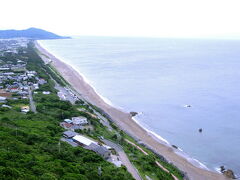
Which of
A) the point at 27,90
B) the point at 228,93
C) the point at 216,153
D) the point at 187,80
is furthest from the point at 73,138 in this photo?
the point at 187,80

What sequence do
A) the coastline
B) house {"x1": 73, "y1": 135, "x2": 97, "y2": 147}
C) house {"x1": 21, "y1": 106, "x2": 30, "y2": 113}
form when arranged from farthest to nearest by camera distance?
house {"x1": 21, "y1": 106, "x2": 30, "y2": 113} → the coastline → house {"x1": 73, "y1": 135, "x2": 97, "y2": 147}

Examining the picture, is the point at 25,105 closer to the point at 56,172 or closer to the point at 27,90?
the point at 27,90

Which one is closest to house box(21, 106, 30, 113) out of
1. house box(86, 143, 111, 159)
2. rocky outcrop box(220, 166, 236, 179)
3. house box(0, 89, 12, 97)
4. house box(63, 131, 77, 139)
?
house box(0, 89, 12, 97)

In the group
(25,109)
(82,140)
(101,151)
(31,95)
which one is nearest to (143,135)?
(82,140)

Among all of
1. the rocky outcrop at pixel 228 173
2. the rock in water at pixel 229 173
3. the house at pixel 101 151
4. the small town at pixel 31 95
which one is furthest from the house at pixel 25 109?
the rock in water at pixel 229 173

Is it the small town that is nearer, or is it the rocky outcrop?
the small town

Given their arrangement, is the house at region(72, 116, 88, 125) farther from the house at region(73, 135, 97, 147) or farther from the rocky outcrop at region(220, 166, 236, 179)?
the rocky outcrop at region(220, 166, 236, 179)

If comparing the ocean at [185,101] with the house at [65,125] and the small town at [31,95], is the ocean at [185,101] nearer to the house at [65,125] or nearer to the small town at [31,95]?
the small town at [31,95]

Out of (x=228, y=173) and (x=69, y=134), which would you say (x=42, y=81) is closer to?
(x=69, y=134)
